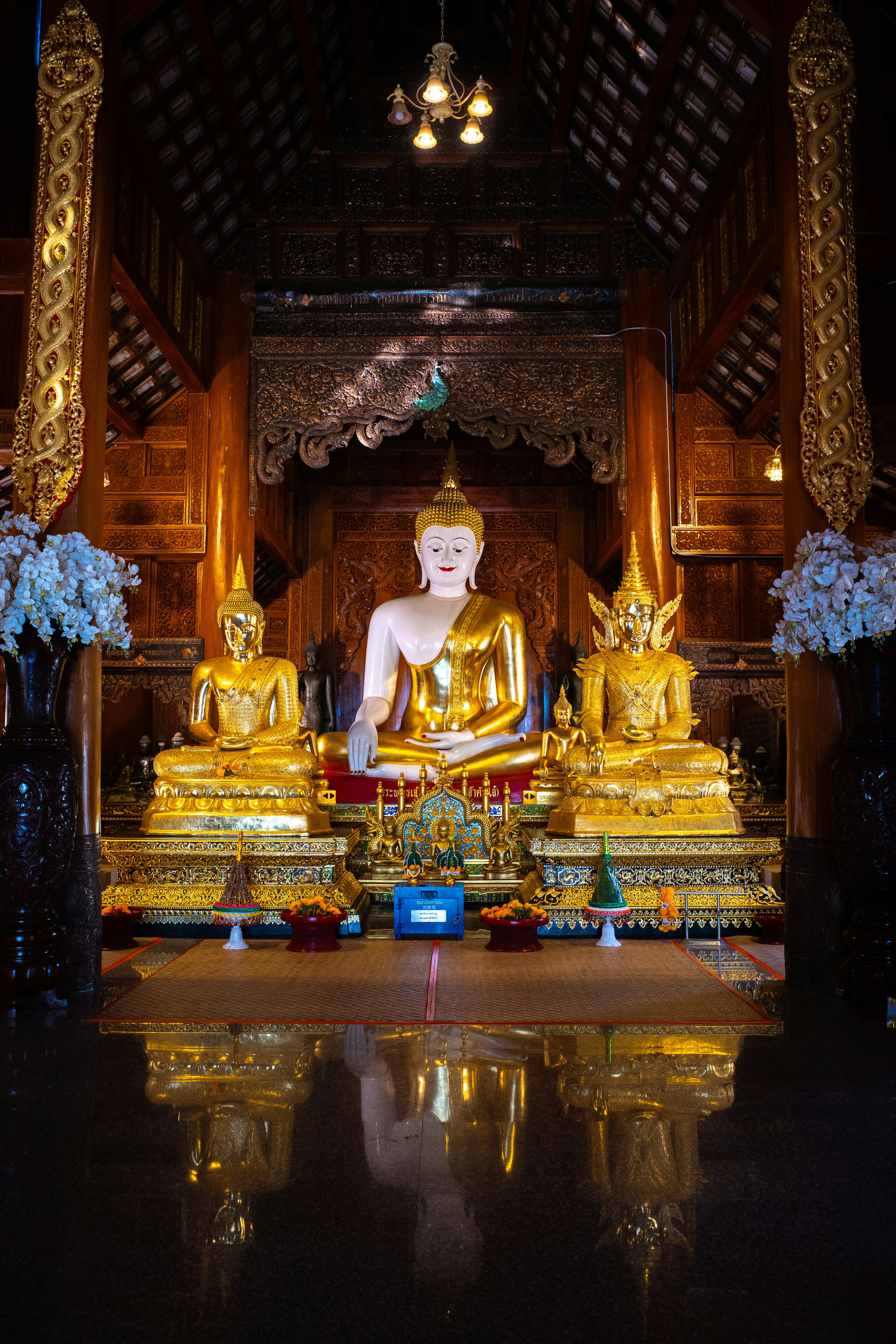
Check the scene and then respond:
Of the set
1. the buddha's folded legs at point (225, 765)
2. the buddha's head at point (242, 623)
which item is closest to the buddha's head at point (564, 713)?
the buddha's folded legs at point (225, 765)

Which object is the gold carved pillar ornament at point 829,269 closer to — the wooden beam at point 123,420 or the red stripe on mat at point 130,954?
the red stripe on mat at point 130,954

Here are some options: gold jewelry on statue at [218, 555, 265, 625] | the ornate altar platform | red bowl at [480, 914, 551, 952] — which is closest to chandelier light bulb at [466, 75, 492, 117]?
gold jewelry on statue at [218, 555, 265, 625]

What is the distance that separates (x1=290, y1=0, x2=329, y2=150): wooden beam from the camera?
260 inches

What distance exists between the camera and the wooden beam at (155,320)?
19.1 feet

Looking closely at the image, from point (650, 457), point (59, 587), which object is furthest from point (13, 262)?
point (650, 457)

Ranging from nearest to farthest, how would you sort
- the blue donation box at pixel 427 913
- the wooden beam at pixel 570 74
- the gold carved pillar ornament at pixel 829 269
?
the gold carved pillar ornament at pixel 829 269
the blue donation box at pixel 427 913
the wooden beam at pixel 570 74

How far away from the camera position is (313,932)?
473 cm

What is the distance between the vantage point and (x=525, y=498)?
34.1 ft

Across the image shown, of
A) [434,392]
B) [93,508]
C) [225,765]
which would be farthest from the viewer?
[434,392]

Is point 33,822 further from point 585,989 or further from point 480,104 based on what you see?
point 480,104

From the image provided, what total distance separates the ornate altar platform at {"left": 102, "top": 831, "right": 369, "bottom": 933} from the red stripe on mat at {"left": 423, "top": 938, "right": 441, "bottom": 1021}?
65 cm

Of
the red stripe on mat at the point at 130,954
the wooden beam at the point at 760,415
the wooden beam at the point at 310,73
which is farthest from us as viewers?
the wooden beam at the point at 760,415

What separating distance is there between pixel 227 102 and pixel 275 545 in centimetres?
345

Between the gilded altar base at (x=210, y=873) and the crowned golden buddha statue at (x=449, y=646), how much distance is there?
6.45 ft
